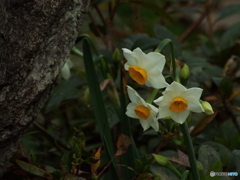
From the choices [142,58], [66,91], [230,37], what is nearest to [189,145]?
[142,58]

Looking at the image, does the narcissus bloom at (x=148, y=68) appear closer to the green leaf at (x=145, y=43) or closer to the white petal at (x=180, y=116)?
the white petal at (x=180, y=116)

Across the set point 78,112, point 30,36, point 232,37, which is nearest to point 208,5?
point 232,37

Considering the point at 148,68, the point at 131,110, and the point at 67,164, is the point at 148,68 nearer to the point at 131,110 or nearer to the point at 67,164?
the point at 131,110

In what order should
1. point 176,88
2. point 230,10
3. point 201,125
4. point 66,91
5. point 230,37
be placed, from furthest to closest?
point 230,10, point 230,37, point 66,91, point 201,125, point 176,88

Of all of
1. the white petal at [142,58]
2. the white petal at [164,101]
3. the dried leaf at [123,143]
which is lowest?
the dried leaf at [123,143]

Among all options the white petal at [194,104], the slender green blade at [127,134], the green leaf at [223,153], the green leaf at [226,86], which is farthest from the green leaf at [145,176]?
the green leaf at [226,86]

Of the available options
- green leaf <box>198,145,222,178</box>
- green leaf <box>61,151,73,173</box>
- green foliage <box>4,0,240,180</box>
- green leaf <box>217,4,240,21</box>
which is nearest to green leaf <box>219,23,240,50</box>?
green foliage <box>4,0,240,180</box>

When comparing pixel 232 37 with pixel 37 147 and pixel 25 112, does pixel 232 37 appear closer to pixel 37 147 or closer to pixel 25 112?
pixel 37 147

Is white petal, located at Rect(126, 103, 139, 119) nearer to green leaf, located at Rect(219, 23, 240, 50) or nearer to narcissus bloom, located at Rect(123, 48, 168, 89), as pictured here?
narcissus bloom, located at Rect(123, 48, 168, 89)
